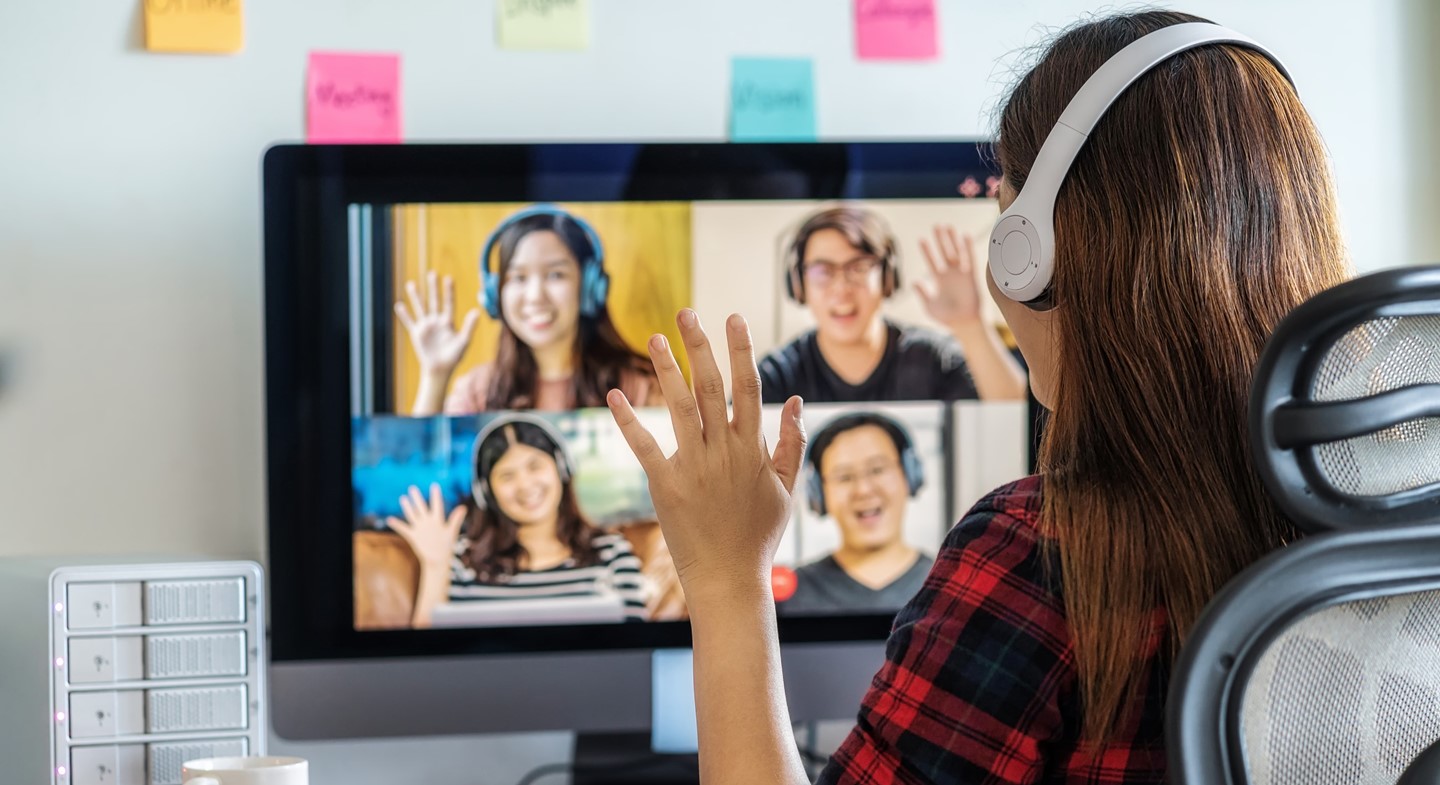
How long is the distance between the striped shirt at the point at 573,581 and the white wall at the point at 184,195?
0.81 ft

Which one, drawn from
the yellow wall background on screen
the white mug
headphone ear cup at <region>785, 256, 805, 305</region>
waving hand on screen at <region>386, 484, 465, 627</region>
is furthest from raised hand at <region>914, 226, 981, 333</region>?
the white mug

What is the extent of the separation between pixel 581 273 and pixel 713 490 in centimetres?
46

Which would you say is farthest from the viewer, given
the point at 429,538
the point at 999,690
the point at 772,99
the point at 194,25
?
the point at 772,99

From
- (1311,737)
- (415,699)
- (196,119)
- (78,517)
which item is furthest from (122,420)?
(1311,737)

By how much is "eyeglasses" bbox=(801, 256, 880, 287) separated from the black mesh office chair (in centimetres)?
70

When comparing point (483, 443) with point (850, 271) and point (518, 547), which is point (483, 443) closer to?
point (518, 547)

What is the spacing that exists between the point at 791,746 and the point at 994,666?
16 cm

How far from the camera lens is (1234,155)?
2.10 ft

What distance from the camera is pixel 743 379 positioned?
70 cm

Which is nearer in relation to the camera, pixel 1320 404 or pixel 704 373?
pixel 1320 404

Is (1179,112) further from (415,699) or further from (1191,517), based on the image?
(415,699)

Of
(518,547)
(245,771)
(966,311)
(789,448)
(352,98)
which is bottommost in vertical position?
(245,771)

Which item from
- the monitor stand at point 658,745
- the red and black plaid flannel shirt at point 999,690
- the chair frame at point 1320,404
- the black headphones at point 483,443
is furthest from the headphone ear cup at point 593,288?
the chair frame at point 1320,404

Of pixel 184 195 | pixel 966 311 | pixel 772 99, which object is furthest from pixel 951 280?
pixel 184 195
